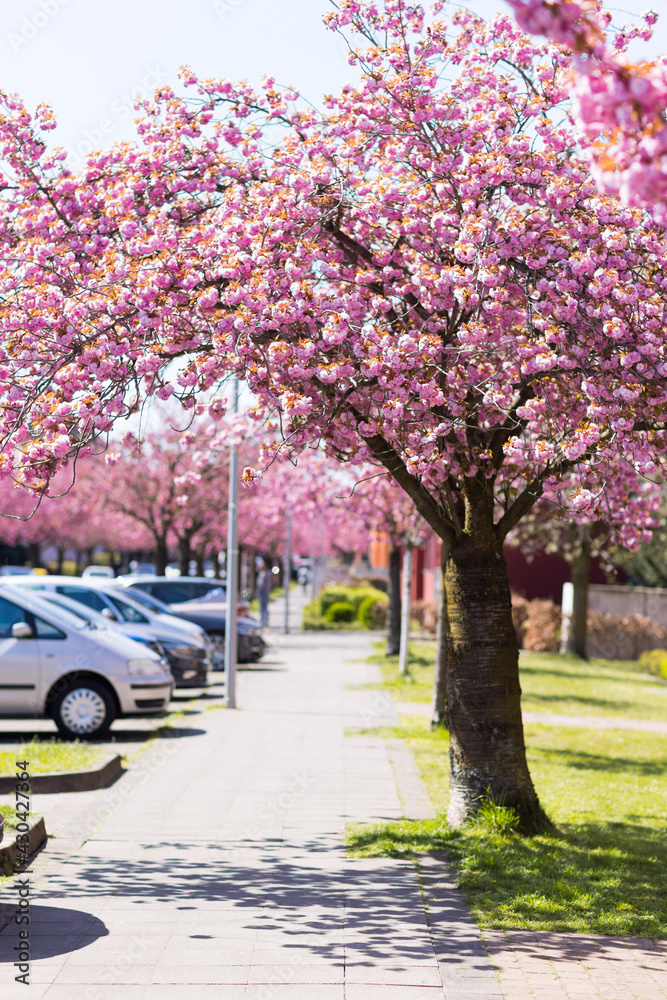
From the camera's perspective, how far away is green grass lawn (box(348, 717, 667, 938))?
6500 mm

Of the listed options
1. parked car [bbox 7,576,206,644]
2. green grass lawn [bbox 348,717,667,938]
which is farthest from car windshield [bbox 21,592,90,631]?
green grass lawn [bbox 348,717,667,938]

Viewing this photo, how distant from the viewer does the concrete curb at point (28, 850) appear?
707 cm

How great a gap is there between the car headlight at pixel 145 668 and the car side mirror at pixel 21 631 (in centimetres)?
113

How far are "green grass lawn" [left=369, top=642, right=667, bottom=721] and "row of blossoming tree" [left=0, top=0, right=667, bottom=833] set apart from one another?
32.5ft

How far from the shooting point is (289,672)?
74.8 ft

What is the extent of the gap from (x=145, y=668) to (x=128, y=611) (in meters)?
4.59

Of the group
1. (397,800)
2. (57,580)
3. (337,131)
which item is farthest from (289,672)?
(337,131)

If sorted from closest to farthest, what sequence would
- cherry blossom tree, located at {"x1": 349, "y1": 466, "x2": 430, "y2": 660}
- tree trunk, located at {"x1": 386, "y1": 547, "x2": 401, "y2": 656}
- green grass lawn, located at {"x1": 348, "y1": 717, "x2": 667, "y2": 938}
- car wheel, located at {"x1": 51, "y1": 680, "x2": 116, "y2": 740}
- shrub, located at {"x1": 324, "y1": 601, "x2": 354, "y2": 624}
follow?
green grass lawn, located at {"x1": 348, "y1": 717, "x2": 667, "y2": 938}, car wheel, located at {"x1": 51, "y1": 680, "x2": 116, "y2": 740}, cherry blossom tree, located at {"x1": 349, "y1": 466, "x2": 430, "y2": 660}, tree trunk, located at {"x1": 386, "y1": 547, "x2": 401, "y2": 656}, shrub, located at {"x1": 324, "y1": 601, "x2": 354, "y2": 624}

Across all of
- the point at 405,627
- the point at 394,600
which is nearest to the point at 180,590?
the point at 405,627

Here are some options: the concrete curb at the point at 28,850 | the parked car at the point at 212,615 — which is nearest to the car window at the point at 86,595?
the parked car at the point at 212,615

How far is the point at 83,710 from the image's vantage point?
12.7 meters

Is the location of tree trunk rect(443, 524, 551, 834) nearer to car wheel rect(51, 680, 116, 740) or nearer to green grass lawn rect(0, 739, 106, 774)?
green grass lawn rect(0, 739, 106, 774)

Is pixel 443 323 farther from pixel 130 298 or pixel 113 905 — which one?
pixel 113 905

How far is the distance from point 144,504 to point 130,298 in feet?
94.4
